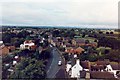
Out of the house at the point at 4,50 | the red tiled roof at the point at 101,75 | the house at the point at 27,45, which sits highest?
the house at the point at 27,45

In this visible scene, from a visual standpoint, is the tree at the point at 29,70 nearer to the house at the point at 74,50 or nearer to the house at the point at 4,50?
the house at the point at 4,50

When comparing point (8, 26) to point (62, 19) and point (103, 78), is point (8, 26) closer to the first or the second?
point (62, 19)

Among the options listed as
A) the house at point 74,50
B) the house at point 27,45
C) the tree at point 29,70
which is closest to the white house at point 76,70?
the house at point 74,50

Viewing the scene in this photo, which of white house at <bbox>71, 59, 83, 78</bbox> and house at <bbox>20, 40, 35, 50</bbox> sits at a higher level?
house at <bbox>20, 40, 35, 50</bbox>

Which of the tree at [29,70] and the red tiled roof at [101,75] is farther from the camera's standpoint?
the tree at [29,70]

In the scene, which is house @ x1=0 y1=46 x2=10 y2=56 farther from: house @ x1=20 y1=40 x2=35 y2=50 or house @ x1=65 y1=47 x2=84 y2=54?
house @ x1=65 y1=47 x2=84 y2=54

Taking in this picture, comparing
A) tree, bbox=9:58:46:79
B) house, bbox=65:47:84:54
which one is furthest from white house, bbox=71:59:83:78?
tree, bbox=9:58:46:79

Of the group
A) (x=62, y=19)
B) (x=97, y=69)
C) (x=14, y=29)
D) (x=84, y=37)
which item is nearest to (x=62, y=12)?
(x=62, y=19)

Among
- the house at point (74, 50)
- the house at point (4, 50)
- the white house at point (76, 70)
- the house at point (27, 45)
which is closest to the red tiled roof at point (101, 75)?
the white house at point (76, 70)

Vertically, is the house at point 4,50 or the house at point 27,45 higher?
the house at point 27,45

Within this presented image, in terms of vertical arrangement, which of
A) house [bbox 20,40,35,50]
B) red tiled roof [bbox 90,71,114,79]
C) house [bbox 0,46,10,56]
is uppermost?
house [bbox 20,40,35,50]

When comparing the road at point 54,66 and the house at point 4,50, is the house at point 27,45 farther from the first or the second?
the road at point 54,66

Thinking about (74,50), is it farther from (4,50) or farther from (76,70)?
(4,50)

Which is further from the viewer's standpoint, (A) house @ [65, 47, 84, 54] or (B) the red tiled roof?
(A) house @ [65, 47, 84, 54]
